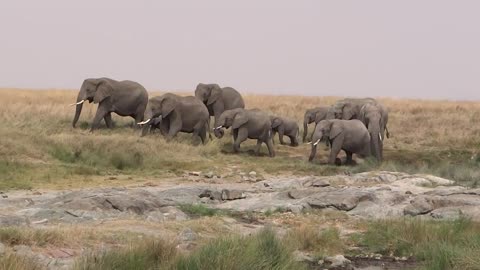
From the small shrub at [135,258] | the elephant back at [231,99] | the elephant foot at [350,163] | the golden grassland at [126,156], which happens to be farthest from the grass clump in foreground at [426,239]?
the elephant back at [231,99]

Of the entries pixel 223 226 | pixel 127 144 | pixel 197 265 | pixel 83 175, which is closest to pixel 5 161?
pixel 83 175

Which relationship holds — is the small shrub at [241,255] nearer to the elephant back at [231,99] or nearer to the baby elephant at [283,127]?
the baby elephant at [283,127]

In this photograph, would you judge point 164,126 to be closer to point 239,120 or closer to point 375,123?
point 239,120

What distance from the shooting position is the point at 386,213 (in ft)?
42.4

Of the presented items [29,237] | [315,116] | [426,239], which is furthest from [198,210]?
[315,116]

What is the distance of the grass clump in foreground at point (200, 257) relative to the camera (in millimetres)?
7027

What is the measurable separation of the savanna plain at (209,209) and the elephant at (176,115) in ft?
1.72

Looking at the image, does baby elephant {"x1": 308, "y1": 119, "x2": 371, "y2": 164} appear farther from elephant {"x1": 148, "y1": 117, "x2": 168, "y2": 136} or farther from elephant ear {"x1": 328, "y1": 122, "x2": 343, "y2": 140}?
elephant {"x1": 148, "y1": 117, "x2": 168, "y2": 136}

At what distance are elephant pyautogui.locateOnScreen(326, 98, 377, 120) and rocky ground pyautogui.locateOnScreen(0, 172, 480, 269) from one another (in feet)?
35.0

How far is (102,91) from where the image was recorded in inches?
1013

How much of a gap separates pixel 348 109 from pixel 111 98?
9020 millimetres

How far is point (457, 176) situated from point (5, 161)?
38.0ft

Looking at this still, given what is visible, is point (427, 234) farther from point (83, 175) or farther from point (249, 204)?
point (83, 175)

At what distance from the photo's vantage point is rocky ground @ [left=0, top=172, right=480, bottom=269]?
9.65 meters
